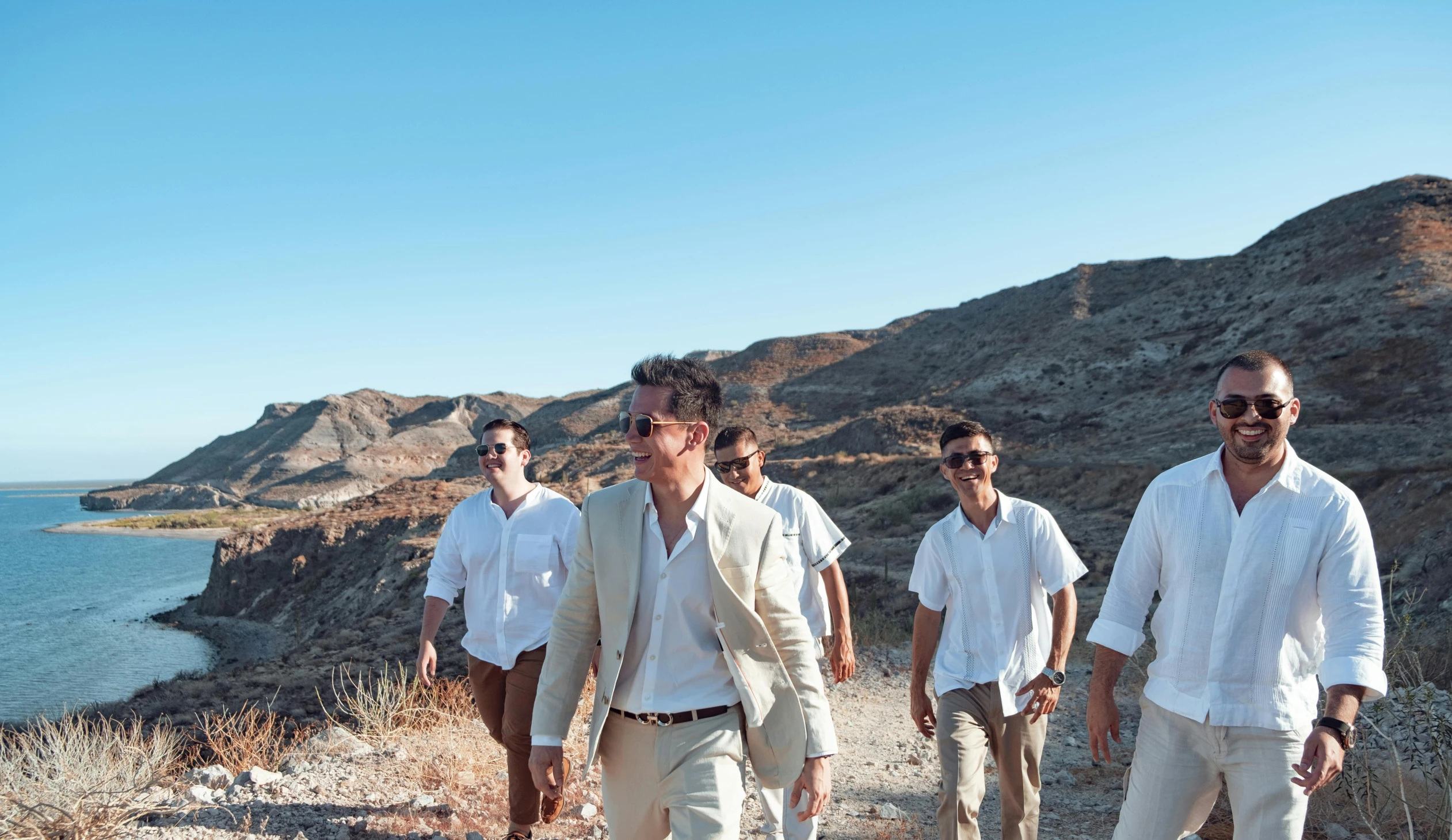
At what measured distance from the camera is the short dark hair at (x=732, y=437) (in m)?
5.05

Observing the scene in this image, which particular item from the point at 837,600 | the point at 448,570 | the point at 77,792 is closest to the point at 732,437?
the point at 837,600

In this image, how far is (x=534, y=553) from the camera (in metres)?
4.47

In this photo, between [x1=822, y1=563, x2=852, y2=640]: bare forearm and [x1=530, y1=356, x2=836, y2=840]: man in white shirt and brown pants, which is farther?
[x1=822, y1=563, x2=852, y2=640]: bare forearm

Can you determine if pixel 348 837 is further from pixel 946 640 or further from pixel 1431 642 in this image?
pixel 1431 642

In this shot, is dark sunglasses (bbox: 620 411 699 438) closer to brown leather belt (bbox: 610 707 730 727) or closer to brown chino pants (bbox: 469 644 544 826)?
brown leather belt (bbox: 610 707 730 727)

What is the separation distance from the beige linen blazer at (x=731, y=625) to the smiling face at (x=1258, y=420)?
1434 millimetres

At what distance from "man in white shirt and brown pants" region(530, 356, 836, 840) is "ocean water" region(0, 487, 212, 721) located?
8.91m

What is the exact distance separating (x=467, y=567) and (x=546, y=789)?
7.16 feet

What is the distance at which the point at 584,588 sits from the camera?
2818 millimetres

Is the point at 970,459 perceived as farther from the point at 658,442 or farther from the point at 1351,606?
the point at 658,442

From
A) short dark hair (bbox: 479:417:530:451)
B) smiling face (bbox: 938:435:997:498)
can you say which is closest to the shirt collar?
smiling face (bbox: 938:435:997:498)

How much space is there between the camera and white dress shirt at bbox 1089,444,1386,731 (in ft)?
8.20

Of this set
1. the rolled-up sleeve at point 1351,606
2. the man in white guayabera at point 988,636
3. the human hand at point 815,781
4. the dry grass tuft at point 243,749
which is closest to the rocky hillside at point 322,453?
the dry grass tuft at point 243,749

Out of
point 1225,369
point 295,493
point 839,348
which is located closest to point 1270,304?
point 839,348
